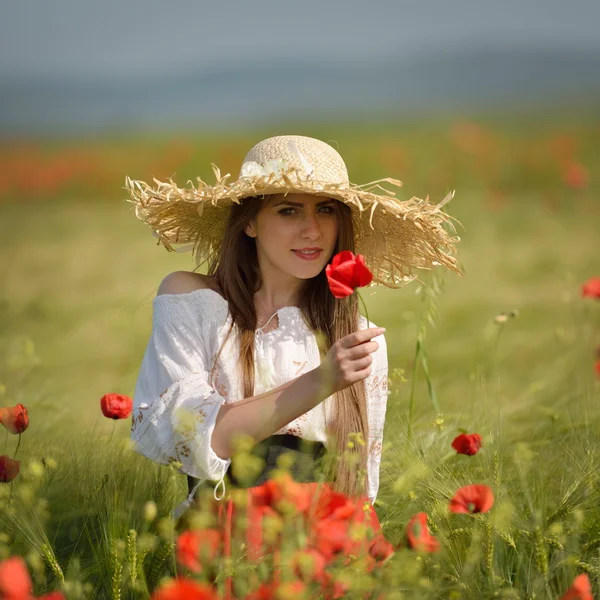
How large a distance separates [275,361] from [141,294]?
20.2 feet

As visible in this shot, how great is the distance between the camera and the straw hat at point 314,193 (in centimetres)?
199

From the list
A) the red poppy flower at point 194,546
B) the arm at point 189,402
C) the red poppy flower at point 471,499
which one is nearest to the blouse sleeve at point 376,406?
the arm at point 189,402

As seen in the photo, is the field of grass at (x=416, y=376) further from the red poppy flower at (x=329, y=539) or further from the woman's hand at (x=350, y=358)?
the woman's hand at (x=350, y=358)

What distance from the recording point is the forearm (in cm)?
174

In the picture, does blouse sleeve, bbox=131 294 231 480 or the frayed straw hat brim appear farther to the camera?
the frayed straw hat brim

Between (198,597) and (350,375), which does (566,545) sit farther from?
(198,597)

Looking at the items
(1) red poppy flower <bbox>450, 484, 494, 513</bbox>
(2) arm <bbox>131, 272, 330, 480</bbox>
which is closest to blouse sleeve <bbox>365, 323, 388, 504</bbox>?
(2) arm <bbox>131, 272, 330, 480</bbox>

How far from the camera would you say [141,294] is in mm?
8078

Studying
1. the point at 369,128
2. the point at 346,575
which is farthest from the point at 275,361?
the point at 369,128

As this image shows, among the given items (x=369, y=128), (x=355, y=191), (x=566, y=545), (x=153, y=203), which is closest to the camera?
(x=566, y=545)

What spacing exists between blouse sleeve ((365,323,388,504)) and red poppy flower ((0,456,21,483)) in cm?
77

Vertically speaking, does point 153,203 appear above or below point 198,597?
above

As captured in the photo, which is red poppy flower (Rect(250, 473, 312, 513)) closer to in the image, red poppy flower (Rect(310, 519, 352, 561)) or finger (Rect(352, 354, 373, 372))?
red poppy flower (Rect(310, 519, 352, 561))

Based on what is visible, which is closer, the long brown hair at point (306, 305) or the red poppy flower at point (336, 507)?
the red poppy flower at point (336, 507)
